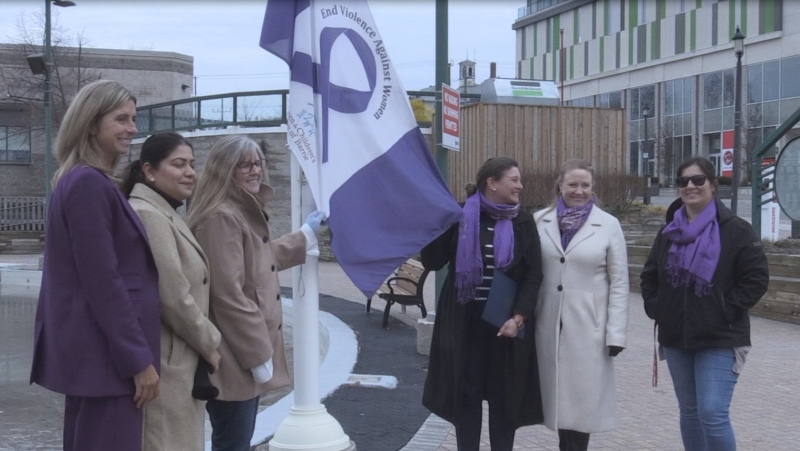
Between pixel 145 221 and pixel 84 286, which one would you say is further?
pixel 145 221

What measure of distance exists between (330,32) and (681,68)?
56.1m

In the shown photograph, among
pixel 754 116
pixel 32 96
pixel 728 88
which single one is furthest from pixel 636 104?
pixel 32 96

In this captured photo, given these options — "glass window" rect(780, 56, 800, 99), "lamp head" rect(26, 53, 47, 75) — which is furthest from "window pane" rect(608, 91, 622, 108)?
"lamp head" rect(26, 53, 47, 75)

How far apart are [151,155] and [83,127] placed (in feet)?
1.50

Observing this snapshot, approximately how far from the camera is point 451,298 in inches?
191

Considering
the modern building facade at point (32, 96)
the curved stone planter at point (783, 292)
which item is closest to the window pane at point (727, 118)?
the modern building facade at point (32, 96)

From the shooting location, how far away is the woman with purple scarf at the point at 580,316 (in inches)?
193

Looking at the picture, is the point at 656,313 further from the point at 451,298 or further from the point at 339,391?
the point at 339,391

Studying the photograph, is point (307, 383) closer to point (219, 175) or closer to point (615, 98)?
point (219, 175)

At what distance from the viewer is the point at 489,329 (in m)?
4.82

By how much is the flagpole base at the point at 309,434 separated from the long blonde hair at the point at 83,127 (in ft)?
7.57

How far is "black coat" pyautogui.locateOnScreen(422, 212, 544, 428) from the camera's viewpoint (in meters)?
→ 4.78

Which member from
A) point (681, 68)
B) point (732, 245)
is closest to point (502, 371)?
point (732, 245)

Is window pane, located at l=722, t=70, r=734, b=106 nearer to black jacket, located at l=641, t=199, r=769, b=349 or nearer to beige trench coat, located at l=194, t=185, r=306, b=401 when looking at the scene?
black jacket, located at l=641, t=199, r=769, b=349
